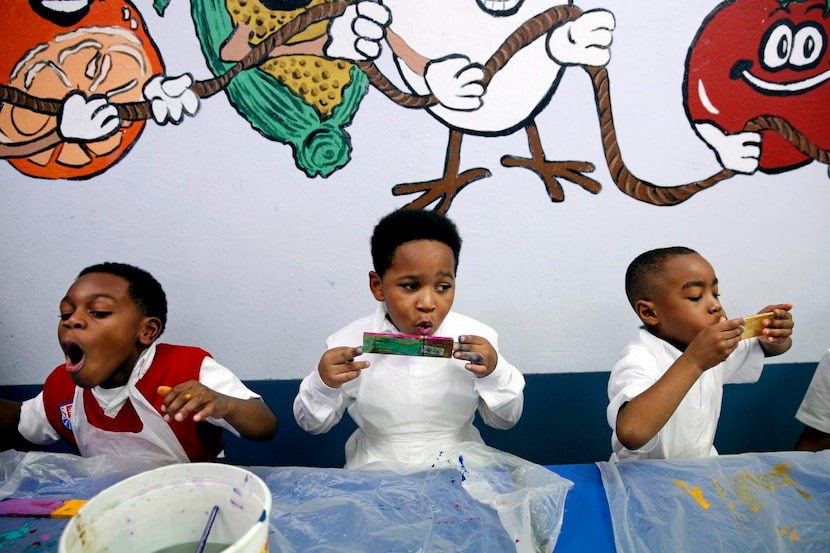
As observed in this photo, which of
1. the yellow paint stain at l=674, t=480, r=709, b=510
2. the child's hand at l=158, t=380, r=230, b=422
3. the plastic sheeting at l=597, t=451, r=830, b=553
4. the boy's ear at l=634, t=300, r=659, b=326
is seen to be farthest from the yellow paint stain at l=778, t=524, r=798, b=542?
the child's hand at l=158, t=380, r=230, b=422

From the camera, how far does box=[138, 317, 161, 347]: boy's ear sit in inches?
53.1

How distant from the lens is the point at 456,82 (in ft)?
5.68

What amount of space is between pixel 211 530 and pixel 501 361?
2.52 ft

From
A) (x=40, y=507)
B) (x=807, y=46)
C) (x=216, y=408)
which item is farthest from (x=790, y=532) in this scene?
(x=807, y=46)

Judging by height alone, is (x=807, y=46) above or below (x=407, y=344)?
above

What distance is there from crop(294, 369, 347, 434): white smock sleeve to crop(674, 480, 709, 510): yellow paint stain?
74cm

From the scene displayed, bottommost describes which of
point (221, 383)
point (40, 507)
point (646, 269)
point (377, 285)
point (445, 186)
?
point (40, 507)

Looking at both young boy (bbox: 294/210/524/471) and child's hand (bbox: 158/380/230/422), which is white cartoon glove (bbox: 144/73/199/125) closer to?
young boy (bbox: 294/210/524/471)

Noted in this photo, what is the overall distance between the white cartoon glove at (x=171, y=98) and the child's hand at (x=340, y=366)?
3.17ft

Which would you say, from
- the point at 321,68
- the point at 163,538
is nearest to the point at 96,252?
the point at 321,68

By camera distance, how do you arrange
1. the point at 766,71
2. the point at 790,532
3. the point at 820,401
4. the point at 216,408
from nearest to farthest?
the point at 790,532 < the point at 216,408 < the point at 820,401 < the point at 766,71

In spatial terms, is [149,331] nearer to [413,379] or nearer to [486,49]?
[413,379]

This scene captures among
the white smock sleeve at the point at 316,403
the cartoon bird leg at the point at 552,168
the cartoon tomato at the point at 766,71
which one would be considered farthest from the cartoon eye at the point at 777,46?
the white smock sleeve at the point at 316,403

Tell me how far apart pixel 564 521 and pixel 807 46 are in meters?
1.80
